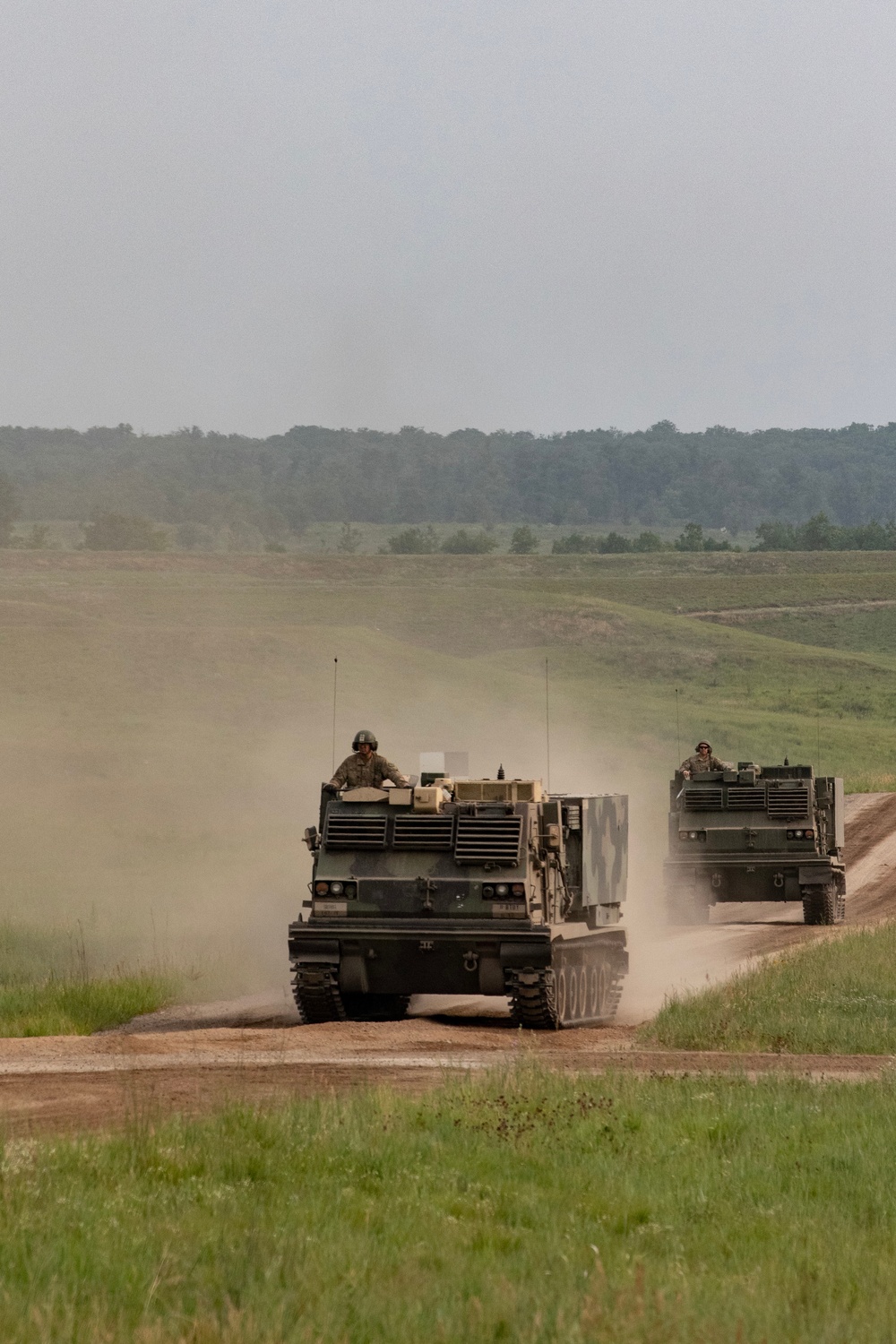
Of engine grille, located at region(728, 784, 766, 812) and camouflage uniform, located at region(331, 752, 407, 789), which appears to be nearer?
camouflage uniform, located at region(331, 752, 407, 789)

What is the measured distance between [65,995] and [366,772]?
389 cm

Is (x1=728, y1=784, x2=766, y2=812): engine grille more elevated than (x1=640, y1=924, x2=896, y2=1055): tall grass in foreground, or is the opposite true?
(x1=728, y1=784, x2=766, y2=812): engine grille

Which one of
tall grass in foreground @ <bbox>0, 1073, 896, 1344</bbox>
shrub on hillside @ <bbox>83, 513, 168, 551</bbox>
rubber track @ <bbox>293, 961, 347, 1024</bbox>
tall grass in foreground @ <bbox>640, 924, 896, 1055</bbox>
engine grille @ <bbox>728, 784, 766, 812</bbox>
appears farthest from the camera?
shrub on hillside @ <bbox>83, 513, 168, 551</bbox>

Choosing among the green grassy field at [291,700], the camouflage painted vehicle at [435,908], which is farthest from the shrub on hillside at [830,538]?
the camouflage painted vehicle at [435,908]

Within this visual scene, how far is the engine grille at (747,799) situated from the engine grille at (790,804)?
0.20 meters

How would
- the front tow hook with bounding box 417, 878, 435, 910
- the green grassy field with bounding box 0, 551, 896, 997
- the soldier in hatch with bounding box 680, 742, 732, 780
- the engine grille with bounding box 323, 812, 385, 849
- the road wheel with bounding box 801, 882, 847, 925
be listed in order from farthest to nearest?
the green grassy field with bounding box 0, 551, 896, 997 < the soldier in hatch with bounding box 680, 742, 732, 780 < the road wheel with bounding box 801, 882, 847, 925 < the engine grille with bounding box 323, 812, 385, 849 < the front tow hook with bounding box 417, 878, 435, 910

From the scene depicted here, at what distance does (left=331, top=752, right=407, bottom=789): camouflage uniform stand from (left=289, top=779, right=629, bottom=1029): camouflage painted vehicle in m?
0.46

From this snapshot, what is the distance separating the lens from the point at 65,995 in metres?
19.5

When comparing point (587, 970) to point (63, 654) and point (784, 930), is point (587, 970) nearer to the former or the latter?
point (784, 930)

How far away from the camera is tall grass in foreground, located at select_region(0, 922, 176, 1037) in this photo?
59.5 ft

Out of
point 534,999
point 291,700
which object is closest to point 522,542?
point 291,700

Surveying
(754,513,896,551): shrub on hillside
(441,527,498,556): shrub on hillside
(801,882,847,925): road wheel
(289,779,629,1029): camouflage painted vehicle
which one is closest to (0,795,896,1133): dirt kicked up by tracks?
(289,779,629,1029): camouflage painted vehicle

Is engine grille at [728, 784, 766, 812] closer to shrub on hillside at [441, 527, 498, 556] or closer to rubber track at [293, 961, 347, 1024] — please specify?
rubber track at [293, 961, 347, 1024]

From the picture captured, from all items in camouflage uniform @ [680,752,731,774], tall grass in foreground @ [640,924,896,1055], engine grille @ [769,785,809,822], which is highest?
camouflage uniform @ [680,752,731,774]
